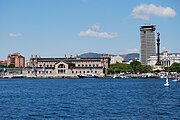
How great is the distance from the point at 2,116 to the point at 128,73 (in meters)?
166

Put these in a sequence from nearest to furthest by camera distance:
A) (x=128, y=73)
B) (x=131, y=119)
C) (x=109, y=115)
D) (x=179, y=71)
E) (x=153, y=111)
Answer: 1. (x=131, y=119)
2. (x=109, y=115)
3. (x=153, y=111)
4. (x=179, y=71)
5. (x=128, y=73)

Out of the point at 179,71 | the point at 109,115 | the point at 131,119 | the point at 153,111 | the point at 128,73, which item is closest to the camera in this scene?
the point at 131,119

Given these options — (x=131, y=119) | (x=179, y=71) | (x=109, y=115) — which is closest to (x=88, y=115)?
(x=109, y=115)

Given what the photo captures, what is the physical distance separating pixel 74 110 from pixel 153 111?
6.55 metres

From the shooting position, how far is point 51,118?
32.5m

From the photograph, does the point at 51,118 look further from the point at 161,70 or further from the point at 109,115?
the point at 161,70

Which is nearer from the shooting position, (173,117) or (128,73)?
(173,117)

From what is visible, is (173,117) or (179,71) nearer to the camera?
(173,117)

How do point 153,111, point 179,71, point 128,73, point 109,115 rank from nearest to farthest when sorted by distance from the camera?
point 109,115
point 153,111
point 179,71
point 128,73

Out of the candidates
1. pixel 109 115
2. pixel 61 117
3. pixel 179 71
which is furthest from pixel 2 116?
pixel 179 71

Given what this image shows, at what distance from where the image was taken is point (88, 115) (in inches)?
1331

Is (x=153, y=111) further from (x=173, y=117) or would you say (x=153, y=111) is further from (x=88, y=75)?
(x=88, y=75)

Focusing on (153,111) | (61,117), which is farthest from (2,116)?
(153,111)

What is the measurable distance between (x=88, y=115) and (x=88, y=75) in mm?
164960
